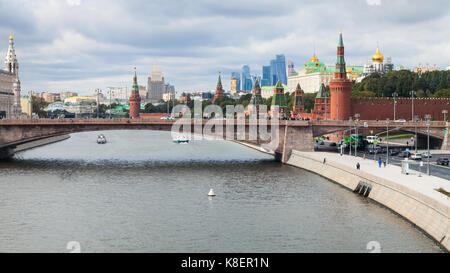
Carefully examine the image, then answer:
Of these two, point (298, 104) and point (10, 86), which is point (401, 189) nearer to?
point (298, 104)

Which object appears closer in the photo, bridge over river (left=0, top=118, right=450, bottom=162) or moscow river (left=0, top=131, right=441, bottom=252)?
moscow river (left=0, top=131, right=441, bottom=252)

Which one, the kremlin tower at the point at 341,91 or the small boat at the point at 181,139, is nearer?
the kremlin tower at the point at 341,91

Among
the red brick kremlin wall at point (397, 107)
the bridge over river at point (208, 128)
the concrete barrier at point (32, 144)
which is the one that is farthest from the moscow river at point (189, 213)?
the red brick kremlin wall at point (397, 107)

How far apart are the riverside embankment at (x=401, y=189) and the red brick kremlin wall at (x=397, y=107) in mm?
55532

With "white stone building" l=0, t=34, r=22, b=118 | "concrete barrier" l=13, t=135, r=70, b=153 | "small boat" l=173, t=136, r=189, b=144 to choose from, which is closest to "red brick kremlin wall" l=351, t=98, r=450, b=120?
"small boat" l=173, t=136, r=189, b=144

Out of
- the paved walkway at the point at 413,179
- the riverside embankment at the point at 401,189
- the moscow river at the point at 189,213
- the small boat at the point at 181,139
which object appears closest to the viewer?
the riverside embankment at the point at 401,189

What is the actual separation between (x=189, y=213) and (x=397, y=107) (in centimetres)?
9194

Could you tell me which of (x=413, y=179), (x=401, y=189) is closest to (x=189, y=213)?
(x=401, y=189)

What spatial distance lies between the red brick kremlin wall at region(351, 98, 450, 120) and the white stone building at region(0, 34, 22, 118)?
10311cm

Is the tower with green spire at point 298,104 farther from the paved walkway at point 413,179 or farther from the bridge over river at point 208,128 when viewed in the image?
the paved walkway at point 413,179

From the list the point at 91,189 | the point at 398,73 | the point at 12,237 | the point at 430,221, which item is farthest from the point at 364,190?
the point at 398,73

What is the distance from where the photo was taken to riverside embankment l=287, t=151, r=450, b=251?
34656mm

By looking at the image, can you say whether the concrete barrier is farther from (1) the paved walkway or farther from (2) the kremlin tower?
(2) the kremlin tower

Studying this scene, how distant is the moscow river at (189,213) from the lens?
35.1 m
